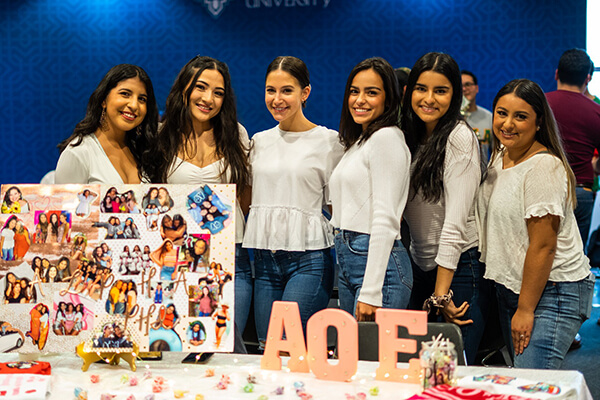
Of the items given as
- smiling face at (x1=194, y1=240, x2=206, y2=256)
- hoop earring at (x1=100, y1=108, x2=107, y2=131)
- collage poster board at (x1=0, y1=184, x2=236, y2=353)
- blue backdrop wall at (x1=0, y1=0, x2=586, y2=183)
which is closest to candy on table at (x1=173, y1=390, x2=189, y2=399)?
collage poster board at (x1=0, y1=184, x2=236, y2=353)

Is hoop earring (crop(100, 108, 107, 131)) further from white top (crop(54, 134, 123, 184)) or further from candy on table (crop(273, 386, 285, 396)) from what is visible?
candy on table (crop(273, 386, 285, 396))

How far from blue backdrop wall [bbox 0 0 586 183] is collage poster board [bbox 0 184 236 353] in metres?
4.37

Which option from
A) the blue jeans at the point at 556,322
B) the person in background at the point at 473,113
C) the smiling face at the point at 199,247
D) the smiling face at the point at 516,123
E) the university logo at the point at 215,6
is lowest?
the blue jeans at the point at 556,322

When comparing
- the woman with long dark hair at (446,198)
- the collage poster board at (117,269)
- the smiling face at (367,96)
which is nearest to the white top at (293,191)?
the smiling face at (367,96)

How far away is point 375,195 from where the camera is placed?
213 cm

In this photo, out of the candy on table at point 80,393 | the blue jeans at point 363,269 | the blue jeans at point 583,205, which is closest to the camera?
the candy on table at point 80,393

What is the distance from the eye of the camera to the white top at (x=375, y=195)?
2105mm

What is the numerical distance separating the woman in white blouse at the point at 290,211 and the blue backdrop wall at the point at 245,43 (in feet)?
12.1

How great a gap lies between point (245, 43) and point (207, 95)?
411 cm

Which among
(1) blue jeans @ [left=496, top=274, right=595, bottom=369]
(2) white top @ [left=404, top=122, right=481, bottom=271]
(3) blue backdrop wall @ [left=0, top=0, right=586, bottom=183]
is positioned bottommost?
(1) blue jeans @ [left=496, top=274, right=595, bottom=369]

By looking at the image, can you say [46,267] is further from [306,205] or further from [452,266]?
[452,266]

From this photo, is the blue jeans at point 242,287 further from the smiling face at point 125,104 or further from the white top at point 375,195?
the smiling face at point 125,104

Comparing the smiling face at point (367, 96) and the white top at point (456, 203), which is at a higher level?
the smiling face at point (367, 96)

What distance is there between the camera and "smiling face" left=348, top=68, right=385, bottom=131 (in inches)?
89.4
